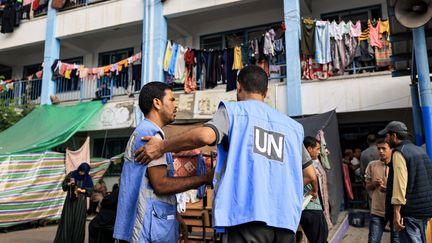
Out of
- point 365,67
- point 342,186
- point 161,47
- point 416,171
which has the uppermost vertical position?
point 161,47

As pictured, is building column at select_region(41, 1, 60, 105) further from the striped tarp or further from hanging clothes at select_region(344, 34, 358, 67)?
hanging clothes at select_region(344, 34, 358, 67)

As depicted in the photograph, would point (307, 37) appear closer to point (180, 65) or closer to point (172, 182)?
point (180, 65)

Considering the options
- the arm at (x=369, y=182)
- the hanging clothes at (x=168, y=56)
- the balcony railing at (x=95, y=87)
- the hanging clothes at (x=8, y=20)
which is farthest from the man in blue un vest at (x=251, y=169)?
the hanging clothes at (x=8, y=20)

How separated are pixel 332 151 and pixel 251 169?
6553 millimetres

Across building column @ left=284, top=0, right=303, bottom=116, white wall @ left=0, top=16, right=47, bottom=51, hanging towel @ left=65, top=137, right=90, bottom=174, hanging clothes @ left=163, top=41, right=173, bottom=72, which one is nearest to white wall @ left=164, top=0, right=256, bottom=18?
hanging clothes @ left=163, top=41, right=173, bottom=72

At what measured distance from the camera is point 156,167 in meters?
2.09

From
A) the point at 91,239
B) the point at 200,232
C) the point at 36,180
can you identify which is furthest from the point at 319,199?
the point at 36,180

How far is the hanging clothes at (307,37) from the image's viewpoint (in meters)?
9.68

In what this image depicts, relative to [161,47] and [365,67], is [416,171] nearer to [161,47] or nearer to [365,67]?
[365,67]

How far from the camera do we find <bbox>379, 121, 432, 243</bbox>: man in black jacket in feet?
12.4

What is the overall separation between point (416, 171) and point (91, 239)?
390cm

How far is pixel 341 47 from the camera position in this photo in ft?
31.1

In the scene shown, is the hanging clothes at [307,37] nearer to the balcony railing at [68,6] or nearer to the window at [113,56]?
the window at [113,56]

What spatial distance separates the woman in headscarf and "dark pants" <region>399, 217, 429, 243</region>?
17.5 feet
